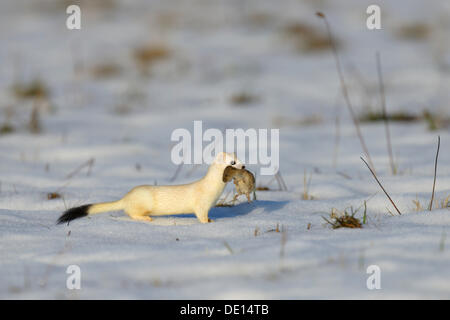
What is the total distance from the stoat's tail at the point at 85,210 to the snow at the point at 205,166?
0.06 metres

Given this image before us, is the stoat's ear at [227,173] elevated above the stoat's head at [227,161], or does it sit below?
below

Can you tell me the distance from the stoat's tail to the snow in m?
0.06

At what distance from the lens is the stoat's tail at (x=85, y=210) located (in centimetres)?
276

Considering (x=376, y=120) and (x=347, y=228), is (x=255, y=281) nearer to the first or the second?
(x=347, y=228)

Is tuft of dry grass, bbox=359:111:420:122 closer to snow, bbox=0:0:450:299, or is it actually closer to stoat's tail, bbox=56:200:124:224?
snow, bbox=0:0:450:299

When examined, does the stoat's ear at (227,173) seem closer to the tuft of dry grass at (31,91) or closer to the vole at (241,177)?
the vole at (241,177)

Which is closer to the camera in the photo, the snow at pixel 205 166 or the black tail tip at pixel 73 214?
the snow at pixel 205 166

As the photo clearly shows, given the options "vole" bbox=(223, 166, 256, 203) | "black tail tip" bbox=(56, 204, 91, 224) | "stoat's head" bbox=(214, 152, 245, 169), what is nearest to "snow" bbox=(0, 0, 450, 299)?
"black tail tip" bbox=(56, 204, 91, 224)

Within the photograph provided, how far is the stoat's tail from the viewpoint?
2.76m

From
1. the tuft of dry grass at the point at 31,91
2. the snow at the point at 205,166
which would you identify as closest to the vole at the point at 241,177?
the snow at the point at 205,166

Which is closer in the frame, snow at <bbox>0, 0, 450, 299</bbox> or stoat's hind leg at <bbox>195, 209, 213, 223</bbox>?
snow at <bbox>0, 0, 450, 299</bbox>

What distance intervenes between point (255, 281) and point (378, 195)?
151 centimetres

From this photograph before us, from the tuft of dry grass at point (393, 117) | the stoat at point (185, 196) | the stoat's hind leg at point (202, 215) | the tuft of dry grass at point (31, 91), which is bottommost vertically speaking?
the stoat's hind leg at point (202, 215)

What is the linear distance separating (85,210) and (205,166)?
6.67 feet
